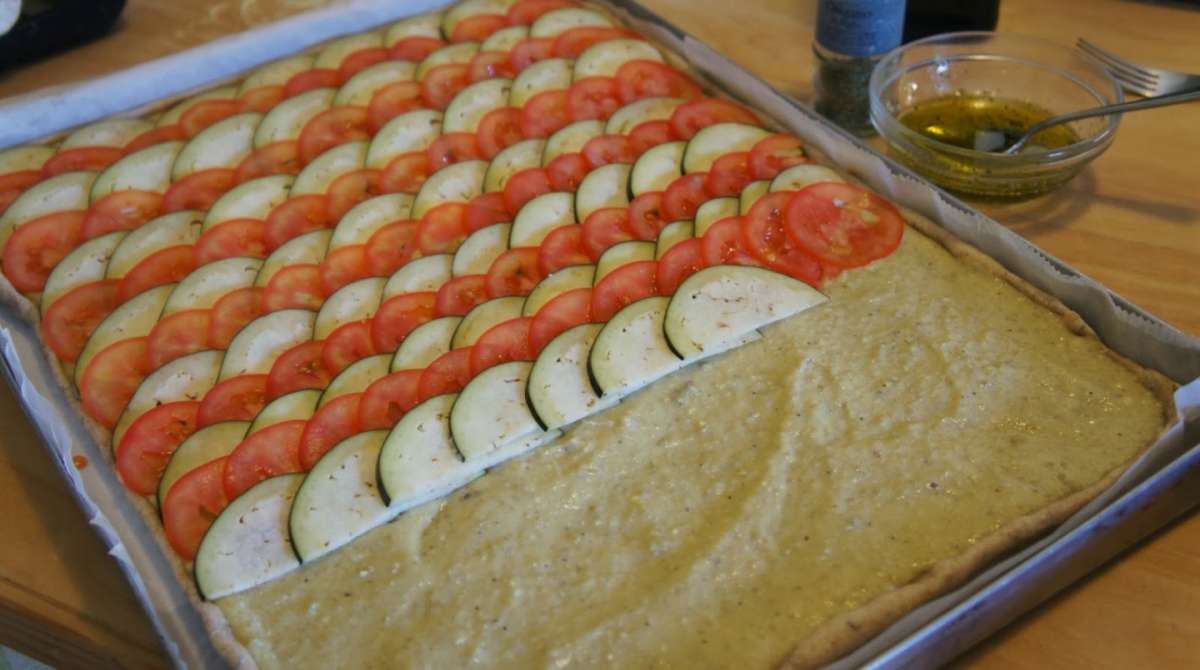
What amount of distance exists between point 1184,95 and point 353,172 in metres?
2.26

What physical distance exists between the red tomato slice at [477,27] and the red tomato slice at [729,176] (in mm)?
1139

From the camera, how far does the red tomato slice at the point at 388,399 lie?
2.19 meters

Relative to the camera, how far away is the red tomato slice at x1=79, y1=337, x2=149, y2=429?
2.30m

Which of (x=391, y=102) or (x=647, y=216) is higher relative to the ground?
(x=391, y=102)

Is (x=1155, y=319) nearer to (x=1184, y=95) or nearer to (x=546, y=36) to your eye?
(x=1184, y=95)

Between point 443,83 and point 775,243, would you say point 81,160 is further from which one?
point 775,243

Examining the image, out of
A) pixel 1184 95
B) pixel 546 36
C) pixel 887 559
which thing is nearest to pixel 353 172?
pixel 546 36

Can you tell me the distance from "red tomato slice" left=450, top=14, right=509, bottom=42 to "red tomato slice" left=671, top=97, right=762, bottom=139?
34.3 inches

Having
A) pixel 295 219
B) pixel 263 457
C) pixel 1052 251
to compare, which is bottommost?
pixel 1052 251

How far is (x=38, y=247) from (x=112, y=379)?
660 mm

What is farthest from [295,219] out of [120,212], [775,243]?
[775,243]

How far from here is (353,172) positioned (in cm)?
289

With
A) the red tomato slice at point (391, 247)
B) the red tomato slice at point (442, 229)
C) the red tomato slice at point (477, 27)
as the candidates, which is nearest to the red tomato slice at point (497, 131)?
the red tomato slice at point (442, 229)

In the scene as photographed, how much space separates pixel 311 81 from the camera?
10.7 feet
